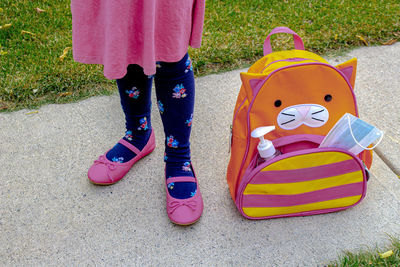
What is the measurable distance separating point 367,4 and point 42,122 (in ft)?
8.51

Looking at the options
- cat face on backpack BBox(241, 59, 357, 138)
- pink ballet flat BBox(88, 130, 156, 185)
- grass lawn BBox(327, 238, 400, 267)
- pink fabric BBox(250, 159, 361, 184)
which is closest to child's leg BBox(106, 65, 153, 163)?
pink ballet flat BBox(88, 130, 156, 185)

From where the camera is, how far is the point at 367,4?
2885 mm

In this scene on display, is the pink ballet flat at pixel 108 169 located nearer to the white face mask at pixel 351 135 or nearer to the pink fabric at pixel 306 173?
the pink fabric at pixel 306 173

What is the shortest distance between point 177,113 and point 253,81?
0.32m

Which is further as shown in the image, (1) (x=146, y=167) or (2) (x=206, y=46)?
(2) (x=206, y=46)

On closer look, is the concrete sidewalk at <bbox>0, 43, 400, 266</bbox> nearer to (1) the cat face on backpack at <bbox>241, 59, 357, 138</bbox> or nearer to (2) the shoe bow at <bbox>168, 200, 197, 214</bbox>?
(2) the shoe bow at <bbox>168, 200, 197, 214</bbox>

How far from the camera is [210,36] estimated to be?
8.38ft

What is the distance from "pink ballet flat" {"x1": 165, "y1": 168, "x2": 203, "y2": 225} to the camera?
1.46 metres

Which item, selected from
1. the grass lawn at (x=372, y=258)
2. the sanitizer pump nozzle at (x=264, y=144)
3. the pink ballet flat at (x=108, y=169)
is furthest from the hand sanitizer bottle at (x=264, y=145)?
the pink ballet flat at (x=108, y=169)

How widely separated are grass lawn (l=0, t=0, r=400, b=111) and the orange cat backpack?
0.98 meters

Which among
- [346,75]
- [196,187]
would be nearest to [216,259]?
[196,187]

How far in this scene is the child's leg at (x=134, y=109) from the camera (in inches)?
56.6

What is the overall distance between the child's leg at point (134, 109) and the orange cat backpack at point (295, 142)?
0.40m

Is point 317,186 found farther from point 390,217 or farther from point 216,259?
point 216,259
